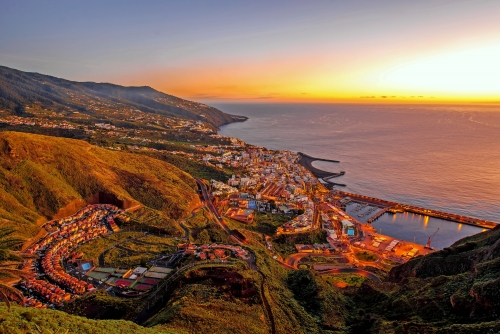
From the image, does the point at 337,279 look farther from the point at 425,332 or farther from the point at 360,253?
the point at 425,332

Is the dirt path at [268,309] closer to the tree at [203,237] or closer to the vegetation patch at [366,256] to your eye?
the tree at [203,237]

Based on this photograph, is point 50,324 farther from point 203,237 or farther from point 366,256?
point 366,256

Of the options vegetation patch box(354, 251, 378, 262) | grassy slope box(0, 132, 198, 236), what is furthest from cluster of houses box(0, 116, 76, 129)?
vegetation patch box(354, 251, 378, 262)

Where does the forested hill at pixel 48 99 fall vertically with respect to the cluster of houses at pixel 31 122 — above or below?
above

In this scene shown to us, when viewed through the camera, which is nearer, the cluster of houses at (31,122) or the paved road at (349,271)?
the paved road at (349,271)

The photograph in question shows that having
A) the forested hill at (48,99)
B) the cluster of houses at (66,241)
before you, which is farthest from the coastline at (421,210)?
the forested hill at (48,99)

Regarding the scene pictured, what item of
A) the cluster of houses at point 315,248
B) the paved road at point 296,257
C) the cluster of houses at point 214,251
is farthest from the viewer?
the cluster of houses at point 315,248

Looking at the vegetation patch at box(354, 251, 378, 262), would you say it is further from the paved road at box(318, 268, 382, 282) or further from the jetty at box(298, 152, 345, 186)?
the jetty at box(298, 152, 345, 186)
